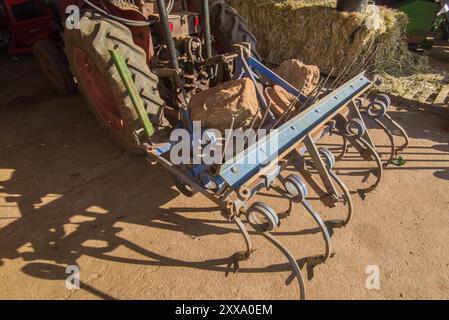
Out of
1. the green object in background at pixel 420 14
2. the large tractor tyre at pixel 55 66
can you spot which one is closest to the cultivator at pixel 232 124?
the large tractor tyre at pixel 55 66

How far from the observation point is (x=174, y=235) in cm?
246

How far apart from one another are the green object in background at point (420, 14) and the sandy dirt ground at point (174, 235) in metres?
3.59

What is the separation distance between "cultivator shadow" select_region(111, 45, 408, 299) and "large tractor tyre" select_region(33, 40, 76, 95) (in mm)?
2682

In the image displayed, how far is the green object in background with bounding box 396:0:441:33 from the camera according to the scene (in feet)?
18.7

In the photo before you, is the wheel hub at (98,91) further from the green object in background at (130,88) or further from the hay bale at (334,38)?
the hay bale at (334,38)

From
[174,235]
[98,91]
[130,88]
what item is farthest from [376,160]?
[98,91]

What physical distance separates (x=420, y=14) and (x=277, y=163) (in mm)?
5919

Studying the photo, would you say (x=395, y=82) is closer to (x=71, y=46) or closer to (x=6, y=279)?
(x=71, y=46)

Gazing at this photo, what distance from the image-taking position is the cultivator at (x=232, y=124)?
1846mm

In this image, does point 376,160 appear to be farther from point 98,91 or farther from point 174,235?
point 98,91

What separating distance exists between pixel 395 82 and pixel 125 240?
463 centimetres

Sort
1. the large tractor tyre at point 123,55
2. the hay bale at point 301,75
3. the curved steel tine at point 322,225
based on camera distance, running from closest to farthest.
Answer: the curved steel tine at point 322,225 → the large tractor tyre at point 123,55 → the hay bale at point 301,75

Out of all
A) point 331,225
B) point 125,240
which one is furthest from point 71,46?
point 331,225

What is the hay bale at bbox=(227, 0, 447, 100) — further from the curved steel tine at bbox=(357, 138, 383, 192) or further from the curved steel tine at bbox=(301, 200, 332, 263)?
the curved steel tine at bbox=(301, 200, 332, 263)
